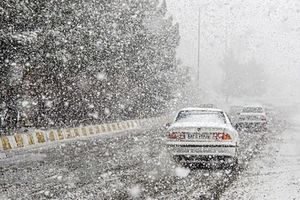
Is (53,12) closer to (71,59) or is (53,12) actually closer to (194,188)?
(71,59)

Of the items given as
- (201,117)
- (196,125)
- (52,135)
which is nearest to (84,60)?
(52,135)

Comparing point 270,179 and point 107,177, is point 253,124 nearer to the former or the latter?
point 270,179

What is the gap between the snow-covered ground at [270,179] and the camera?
8.34m

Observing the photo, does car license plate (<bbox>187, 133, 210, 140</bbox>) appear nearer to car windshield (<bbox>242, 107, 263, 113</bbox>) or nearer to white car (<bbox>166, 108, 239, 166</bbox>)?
white car (<bbox>166, 108, 239, 166</bbox>)

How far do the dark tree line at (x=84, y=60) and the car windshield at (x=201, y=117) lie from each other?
1019 cm

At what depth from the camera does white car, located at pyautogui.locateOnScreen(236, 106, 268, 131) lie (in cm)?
3014

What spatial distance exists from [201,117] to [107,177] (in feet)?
11.0

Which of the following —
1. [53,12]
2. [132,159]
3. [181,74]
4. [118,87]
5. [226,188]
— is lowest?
[181,74]

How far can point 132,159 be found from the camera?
46.6ft

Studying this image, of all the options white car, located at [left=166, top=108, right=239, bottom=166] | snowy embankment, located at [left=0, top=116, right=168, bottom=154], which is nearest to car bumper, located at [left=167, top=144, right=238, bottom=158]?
white car, located at [left=166, top=108, right=239, bottom=166]

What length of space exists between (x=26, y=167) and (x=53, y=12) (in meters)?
12.3

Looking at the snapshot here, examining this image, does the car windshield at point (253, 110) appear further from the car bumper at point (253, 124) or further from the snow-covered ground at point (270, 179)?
the snow-covered ground at point (270, 179)

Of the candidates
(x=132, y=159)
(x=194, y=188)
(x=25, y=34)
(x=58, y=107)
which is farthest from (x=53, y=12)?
(x=194, y=188)

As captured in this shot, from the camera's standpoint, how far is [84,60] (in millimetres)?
29125
